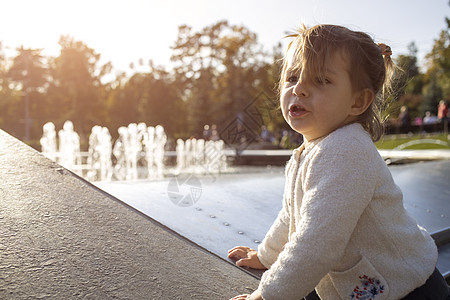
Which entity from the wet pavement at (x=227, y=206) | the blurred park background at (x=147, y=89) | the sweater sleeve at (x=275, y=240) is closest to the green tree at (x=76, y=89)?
the blurred park background at (x=147, y=89)

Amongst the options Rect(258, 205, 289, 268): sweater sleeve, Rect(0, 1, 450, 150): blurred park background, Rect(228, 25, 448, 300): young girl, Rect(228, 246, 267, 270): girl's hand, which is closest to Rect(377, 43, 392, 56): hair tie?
Rect(228, 25, 448, 300): young girl

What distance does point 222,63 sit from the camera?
3177 centimetres

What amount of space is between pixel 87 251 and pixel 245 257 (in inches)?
23.5

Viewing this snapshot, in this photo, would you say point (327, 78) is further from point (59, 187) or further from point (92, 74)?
point (92, 74)

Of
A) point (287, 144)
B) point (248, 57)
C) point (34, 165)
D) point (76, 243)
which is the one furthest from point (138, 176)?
point (248, 57)

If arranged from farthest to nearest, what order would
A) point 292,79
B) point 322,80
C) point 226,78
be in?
point 226,78 < point 292,79 < point 322,80

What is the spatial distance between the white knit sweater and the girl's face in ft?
0.18

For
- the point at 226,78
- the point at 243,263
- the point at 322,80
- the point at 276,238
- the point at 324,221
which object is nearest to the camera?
the point at 324,221

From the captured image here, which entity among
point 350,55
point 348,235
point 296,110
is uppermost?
point 350,55

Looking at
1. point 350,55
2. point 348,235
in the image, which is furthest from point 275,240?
point 350,55

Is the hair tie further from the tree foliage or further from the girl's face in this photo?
the tree foliage

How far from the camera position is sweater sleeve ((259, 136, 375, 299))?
104 cm

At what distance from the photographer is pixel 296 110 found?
4.12 ft

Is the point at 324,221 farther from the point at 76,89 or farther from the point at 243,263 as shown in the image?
the point at 76,89
